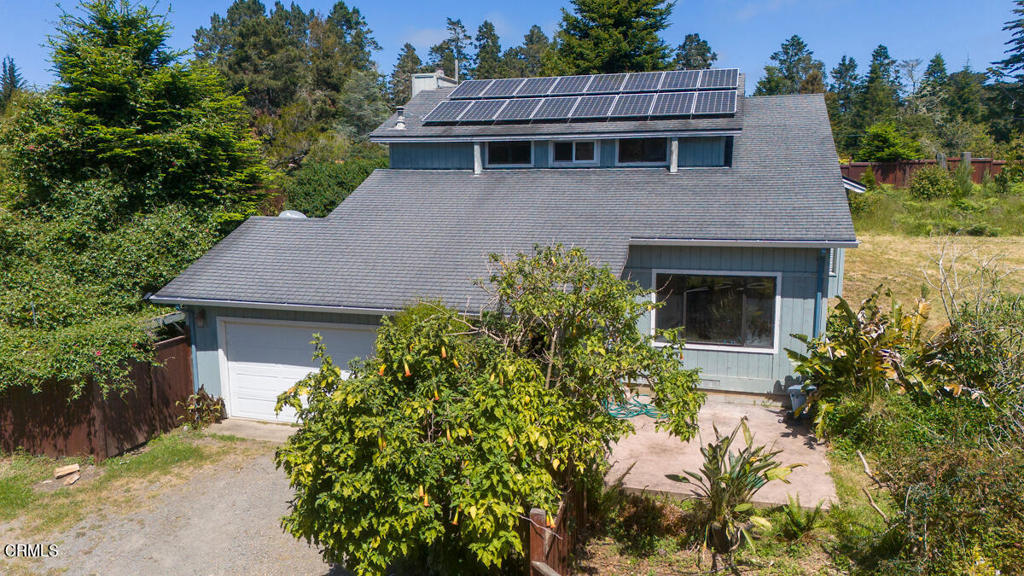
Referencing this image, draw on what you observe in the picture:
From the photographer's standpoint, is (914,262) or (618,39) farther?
(618,39)

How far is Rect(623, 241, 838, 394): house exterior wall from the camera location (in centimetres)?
1203

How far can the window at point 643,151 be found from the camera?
50.3 feet

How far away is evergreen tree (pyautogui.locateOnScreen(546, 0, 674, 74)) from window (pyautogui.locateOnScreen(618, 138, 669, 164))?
2047 centimetres

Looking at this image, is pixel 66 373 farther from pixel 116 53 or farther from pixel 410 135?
pixel 410 135

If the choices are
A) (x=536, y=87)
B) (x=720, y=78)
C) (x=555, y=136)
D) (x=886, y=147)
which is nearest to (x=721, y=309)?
(x=555, y=136)

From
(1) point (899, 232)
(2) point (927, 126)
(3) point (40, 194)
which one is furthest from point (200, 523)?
(2) point (927, 126)

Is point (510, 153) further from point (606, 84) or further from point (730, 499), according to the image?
point (730, 499)

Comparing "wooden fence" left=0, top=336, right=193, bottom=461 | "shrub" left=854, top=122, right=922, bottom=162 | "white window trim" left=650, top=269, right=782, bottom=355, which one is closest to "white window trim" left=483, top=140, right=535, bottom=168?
"white window trim" left=650, top=269, right=782, bottom=355

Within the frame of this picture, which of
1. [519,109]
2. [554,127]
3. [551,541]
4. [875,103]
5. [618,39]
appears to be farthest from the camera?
[875,103]

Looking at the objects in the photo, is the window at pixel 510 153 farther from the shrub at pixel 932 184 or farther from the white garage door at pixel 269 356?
the shrub at pixel 932 184

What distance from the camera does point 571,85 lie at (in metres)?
18.9

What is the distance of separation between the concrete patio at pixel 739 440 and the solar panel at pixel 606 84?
9216mm

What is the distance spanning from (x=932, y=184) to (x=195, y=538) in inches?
1117

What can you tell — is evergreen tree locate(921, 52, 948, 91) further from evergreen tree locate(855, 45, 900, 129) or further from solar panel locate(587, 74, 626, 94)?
solar panel locate(587, 74, 626, 94)
